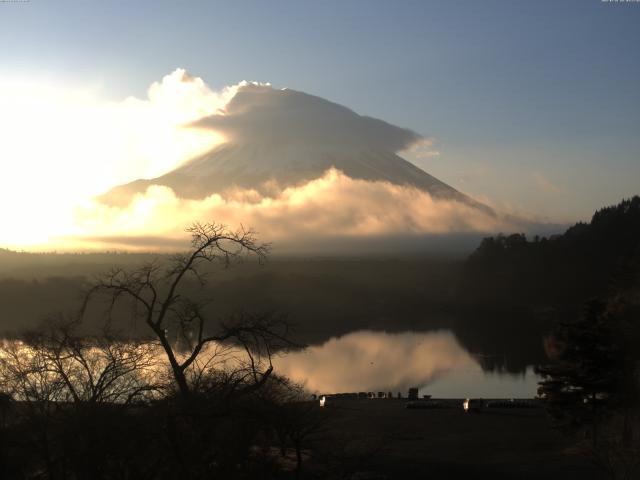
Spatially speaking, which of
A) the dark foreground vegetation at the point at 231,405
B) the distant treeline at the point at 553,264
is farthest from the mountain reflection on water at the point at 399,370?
the distant treeline at the point at 553,264

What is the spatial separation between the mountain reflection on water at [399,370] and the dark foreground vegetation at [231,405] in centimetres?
230

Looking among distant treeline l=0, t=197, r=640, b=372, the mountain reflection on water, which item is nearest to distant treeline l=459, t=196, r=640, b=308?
distant treeline l=0, t=197, r=640, b=372

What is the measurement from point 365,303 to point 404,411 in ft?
131

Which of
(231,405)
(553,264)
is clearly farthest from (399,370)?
(553,264)

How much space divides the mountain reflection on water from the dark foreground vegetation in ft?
7.56

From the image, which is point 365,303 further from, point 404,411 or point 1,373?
point 1,373

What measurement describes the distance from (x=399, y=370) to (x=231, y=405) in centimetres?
2574

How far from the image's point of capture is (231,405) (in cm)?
520

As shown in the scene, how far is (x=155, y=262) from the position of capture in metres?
6.11

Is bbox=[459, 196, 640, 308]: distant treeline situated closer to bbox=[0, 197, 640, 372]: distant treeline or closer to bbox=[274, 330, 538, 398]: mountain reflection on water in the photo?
bbox=[0, 197, 640, 372]: distant treeline

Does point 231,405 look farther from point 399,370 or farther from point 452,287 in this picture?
point 452,287

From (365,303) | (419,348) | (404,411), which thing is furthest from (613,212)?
(404,411)

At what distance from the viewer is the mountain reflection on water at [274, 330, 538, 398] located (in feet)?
83.7

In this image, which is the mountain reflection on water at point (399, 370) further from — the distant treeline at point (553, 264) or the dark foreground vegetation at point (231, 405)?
the distant treeline at point (553, 264)
